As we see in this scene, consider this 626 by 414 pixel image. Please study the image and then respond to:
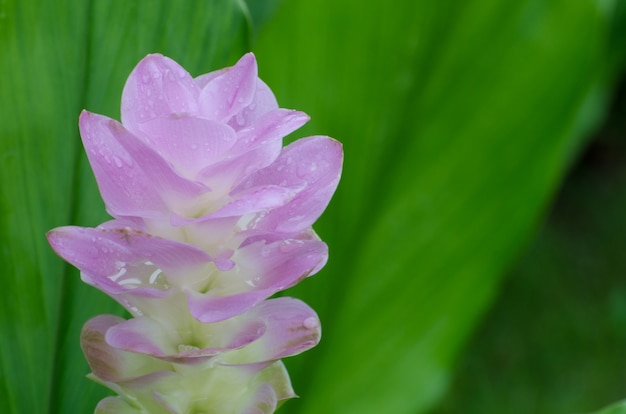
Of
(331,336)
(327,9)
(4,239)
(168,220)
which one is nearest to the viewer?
(168,220)

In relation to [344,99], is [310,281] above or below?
below

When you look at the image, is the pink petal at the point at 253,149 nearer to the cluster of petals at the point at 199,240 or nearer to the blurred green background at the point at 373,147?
the cluster of petals at the point at 199,240

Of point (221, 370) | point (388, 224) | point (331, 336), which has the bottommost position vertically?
point (331, 336)

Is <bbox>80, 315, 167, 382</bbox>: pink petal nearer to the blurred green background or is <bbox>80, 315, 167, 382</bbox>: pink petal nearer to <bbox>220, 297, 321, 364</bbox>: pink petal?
<bbox>220, 297, 321, 364</bbox>: pink petal

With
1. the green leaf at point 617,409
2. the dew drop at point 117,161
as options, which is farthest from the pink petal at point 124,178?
the green leaf at point 617,409

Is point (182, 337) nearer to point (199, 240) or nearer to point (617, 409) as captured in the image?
point (199, 240)

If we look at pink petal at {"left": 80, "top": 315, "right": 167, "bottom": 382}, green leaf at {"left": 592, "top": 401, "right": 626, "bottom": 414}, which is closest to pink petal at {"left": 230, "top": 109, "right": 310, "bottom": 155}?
pink petal at {"left": 80, "top": 315, "right": 167, "bottom": 382}

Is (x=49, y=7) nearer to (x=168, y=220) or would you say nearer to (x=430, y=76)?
(x=168, y=220)

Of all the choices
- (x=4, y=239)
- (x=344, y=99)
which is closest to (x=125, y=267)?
(x=4, y=239)
